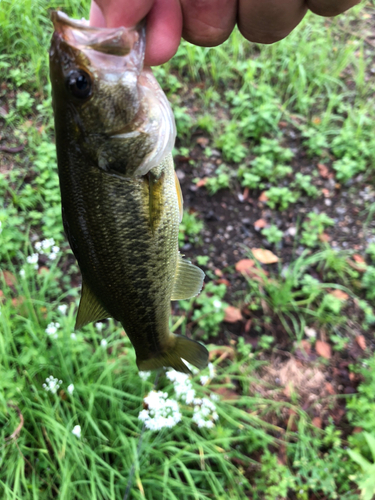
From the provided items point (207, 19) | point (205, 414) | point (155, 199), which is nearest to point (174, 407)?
point (205, 414)

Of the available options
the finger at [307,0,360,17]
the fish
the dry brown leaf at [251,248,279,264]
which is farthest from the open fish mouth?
the dry brown leaf at [251,248,279,264]

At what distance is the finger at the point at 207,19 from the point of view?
58.9 inches

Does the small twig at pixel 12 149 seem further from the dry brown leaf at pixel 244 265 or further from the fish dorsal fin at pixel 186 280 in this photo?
the fish dorsal fin at pixel 186 280

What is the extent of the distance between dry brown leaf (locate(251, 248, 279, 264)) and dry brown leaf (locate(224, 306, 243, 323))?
521mm

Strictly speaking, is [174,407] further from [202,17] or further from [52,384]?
[202,17]

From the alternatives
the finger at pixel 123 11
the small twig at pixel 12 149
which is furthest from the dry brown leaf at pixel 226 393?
the small twig at pixel 12 149

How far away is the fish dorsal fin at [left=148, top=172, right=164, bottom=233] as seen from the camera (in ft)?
4.42

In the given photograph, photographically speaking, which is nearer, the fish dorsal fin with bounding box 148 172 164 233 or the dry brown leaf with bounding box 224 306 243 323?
the fish dorsal fin with bounding box 148 172 164 233

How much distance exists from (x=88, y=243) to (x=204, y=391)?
5.19 ft

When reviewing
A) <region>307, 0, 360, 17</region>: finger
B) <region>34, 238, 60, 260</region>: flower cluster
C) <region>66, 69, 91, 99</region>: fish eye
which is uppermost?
<region>307, 0, 360, 17</region>: finger

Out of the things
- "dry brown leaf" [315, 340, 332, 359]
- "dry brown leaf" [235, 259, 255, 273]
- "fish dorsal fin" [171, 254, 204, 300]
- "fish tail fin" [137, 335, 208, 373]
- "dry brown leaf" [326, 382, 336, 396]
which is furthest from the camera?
"dry brown leaf" [235, 259, 255, 273]

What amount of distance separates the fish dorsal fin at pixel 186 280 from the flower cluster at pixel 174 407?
71 cm

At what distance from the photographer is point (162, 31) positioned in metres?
1.38

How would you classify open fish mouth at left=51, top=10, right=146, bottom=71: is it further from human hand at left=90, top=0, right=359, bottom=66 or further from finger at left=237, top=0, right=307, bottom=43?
finger at left=237, top=0, right=307, bottom=43
